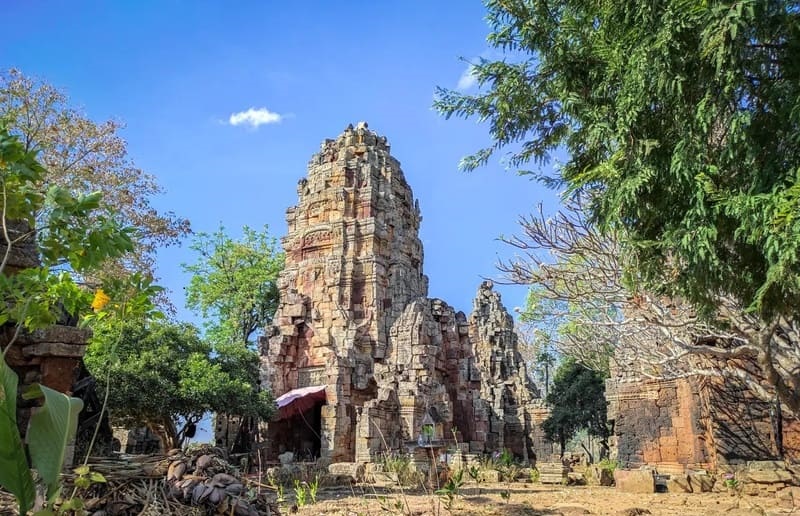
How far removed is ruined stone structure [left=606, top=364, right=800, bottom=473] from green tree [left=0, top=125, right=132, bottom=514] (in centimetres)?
1169

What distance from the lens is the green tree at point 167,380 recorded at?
14539 millimetres

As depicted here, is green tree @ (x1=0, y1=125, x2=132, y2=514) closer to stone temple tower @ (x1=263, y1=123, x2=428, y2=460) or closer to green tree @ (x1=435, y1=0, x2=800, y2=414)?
green tree @ (x1=435, y1=0, x2=800, y2=414)

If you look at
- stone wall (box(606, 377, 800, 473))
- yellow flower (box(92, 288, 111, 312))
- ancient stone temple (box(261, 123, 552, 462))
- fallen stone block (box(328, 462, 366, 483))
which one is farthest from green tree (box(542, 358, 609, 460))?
yellow flower (box(92, 288, 111, 312))

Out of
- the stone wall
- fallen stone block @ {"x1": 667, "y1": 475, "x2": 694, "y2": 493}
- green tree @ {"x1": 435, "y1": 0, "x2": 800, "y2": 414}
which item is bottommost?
fallen stone block @ {"x1": 667, "y1": 475, "x2": 694, "y2": 493}

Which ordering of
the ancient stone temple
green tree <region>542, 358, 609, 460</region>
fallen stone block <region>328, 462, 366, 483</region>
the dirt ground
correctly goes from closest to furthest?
the dirt ground < fallen stone block <region>328, 462, 366, 483</region> < the ancient stone temple < green tree <region>542, 358, 609, 460</region>

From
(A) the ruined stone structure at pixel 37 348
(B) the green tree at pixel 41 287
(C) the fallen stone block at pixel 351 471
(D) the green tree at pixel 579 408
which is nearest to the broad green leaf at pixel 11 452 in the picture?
(B) the green tree at pixel 41 287

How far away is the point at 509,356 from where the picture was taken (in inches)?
1197

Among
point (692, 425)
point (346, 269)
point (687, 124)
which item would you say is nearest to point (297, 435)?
point (346, 269)

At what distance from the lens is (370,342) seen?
23.2 m

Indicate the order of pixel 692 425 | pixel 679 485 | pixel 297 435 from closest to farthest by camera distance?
pixel 679 485 < pixel 692 425 < pixel 297 435

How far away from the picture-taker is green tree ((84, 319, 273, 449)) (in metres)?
14.5

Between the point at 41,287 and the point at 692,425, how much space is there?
12.4m

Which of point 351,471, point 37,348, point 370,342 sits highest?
point 370,342

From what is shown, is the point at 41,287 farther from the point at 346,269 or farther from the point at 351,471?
the point at 346,269
